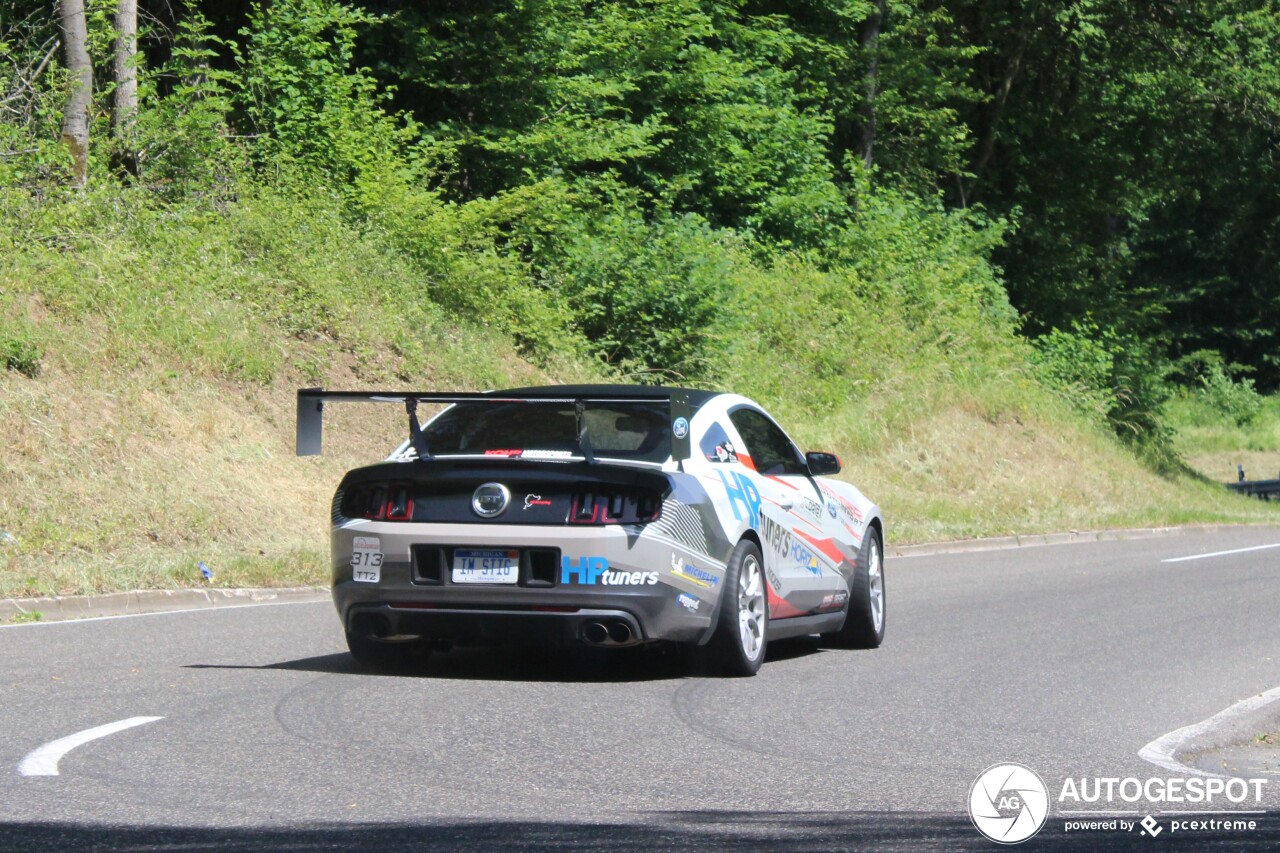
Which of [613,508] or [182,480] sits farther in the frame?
[182,480]

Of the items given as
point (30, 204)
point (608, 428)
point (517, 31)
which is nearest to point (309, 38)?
point (517, 31)

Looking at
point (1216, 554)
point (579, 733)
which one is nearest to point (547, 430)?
point (579, 733)

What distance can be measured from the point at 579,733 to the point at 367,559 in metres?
2.06

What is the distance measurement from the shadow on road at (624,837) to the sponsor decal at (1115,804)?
81 mm

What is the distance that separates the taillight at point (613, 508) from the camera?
9.16m

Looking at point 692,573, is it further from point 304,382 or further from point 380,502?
point 304,382

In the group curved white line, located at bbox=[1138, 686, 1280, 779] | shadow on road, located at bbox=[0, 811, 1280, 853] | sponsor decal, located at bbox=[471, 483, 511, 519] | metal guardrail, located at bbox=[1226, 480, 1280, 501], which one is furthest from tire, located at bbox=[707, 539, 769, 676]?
metal guardrail, located at bbox=[1226, 480, 1280, 501]

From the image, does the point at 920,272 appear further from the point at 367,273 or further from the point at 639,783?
the point at 639,783

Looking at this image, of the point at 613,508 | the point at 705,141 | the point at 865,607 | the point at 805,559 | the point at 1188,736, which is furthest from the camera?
the point at 705,141

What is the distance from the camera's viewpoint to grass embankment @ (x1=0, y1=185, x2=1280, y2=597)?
16.0m

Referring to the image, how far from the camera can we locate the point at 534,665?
1026cm

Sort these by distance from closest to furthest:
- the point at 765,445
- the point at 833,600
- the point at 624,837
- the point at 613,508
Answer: the point at 624,837, the point at 613,508, the point at 765,445, the point at 833,600

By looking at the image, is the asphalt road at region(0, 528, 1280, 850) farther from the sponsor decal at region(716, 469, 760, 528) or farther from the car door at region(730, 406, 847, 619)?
the sponsor decal at region(716, 469, 760, 528)

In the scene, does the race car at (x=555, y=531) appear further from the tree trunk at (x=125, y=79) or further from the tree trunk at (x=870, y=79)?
the tree trunk at (x=870, y=79)
